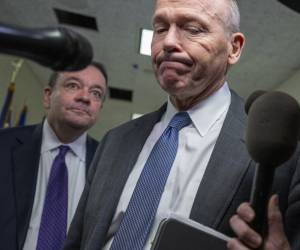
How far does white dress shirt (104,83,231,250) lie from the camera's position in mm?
968

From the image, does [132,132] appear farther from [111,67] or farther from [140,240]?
[111,67]

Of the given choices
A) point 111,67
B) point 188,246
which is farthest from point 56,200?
point 111,67

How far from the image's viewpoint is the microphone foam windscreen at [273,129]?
546 mm

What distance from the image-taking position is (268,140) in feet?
1.81

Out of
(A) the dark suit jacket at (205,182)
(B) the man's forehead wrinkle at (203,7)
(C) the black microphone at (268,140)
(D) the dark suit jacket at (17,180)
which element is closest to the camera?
(C) the black microphone at (268,140)

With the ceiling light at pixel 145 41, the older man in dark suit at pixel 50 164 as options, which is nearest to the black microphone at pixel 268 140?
the older man in dark suit at pixel 50 164

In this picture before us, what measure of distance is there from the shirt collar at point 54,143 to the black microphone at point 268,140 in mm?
1274

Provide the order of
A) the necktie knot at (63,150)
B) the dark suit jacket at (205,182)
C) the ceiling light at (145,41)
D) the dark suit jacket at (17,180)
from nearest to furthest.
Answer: the dark suit jacket at (205,182) → the dark suit jacket at (17,180) → the necktie knot at (63,150) → the ceiling light at (145,41)

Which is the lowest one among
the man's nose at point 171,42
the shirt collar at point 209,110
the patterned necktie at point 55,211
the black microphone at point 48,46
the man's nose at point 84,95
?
the patterned necktie at point 55,211

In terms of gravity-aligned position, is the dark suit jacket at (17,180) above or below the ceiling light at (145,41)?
below

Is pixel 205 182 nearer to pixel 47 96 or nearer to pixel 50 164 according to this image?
pixel 50 164

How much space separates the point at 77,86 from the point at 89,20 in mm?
2348

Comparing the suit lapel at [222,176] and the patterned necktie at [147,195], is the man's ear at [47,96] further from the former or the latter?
the suit lapel at [222,176]

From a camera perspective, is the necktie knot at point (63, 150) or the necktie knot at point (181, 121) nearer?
the necktie knot at point (181, 121)
